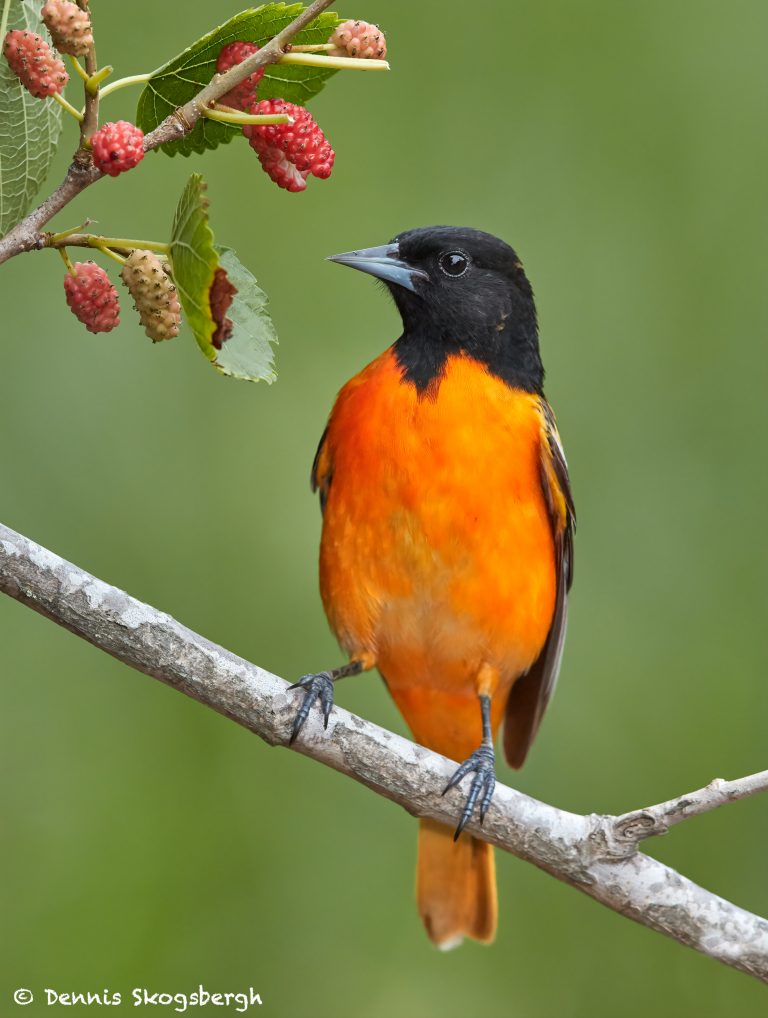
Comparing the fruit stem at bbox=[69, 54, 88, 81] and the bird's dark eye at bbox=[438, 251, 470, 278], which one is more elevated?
the bird's dark eye at bbox=[438, 251, 470, 278]

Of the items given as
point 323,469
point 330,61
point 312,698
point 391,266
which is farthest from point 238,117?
point 323,469

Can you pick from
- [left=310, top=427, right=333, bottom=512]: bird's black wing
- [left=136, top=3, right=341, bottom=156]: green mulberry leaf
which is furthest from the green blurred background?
[left=136, top=3, right=341, bottom=156]: green mulberry leaf

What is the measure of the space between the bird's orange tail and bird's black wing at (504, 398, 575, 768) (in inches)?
14.8

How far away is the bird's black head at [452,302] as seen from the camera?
3955 millimetres

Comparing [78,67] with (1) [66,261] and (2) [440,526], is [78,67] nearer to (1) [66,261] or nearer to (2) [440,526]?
(1) [66,261]

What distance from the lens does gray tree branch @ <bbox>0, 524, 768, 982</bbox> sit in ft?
8.20

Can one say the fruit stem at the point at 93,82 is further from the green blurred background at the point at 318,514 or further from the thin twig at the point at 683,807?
the green blurred background at the point at 318,514

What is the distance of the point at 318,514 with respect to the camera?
5.19 meters

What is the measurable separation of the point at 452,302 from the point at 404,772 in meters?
1.64

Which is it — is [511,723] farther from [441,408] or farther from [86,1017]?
[86,1017]

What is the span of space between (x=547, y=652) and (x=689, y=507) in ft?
5.13

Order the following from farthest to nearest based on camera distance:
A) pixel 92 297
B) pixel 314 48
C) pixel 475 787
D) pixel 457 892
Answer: pixel 457 892
pixel 475 787
pixel 92 297
pixel 314 48

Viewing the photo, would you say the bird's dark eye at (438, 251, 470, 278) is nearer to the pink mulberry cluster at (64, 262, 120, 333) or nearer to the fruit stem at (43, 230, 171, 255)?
the pink mulberry cluster at (64, 262, 120, 333)

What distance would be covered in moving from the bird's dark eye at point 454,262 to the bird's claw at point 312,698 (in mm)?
1415
